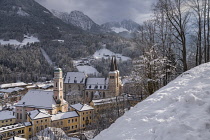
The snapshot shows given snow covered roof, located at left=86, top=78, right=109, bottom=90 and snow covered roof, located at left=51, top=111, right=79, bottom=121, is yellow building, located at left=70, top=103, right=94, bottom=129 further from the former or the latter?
snow covered roof, located at left=86, top=78, right=109, bottom=90

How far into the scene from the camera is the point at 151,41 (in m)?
14.8

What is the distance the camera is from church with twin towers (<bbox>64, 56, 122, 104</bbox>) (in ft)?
179

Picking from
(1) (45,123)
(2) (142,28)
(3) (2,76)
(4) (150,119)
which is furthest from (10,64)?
(4) (150,119)

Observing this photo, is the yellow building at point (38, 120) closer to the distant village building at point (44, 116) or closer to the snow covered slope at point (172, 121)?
the distant village building at point (44, 116)

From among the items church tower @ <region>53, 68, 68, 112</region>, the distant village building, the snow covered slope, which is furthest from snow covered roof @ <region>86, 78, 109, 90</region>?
the snow covered slope

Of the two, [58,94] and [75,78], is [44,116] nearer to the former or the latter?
[58,94]

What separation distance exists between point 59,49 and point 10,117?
13004 centimetres

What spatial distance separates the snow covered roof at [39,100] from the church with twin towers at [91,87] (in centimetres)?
1424

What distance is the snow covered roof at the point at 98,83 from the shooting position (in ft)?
198

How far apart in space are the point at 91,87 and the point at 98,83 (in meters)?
2.98

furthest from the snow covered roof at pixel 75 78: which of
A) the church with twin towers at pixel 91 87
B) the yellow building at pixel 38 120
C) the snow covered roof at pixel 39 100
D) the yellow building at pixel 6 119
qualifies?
the yellow building at pixel 38 120

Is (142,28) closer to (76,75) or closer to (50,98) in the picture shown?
(50,98)

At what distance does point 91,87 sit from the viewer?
62.5 metres

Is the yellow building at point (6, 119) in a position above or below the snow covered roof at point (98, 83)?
below
